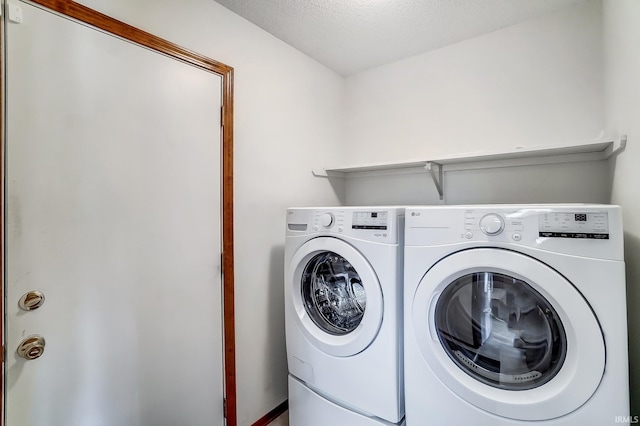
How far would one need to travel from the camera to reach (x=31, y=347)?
3.17ft

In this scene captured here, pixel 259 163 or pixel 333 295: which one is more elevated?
pixel 259 163

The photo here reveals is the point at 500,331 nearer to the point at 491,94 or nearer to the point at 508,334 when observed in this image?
the point at 508,334

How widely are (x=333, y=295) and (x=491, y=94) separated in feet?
5.28

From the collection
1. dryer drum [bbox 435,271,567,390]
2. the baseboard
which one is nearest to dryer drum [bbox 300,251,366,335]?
dryer drum [bbox 435,271,567,390]

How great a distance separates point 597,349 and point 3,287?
1881 mm

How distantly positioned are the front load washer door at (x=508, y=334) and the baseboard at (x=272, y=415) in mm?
1187

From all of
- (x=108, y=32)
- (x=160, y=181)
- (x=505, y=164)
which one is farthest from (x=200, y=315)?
(x=505, y=164)

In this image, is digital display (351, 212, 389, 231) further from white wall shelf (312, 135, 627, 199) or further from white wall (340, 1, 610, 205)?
white wall (340, 1, 610, 205)

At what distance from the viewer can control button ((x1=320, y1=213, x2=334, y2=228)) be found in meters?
1.44

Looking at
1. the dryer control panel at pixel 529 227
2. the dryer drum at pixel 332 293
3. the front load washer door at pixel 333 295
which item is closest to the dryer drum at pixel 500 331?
the dryer control panel at pixel 529 227

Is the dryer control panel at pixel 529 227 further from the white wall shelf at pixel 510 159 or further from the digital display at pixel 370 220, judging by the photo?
the white wall shelf at pixel 510 159

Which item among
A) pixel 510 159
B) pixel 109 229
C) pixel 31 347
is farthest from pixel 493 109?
pixel 31 347

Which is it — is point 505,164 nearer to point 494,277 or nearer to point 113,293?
point 494,277

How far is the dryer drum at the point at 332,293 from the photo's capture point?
1.50m
